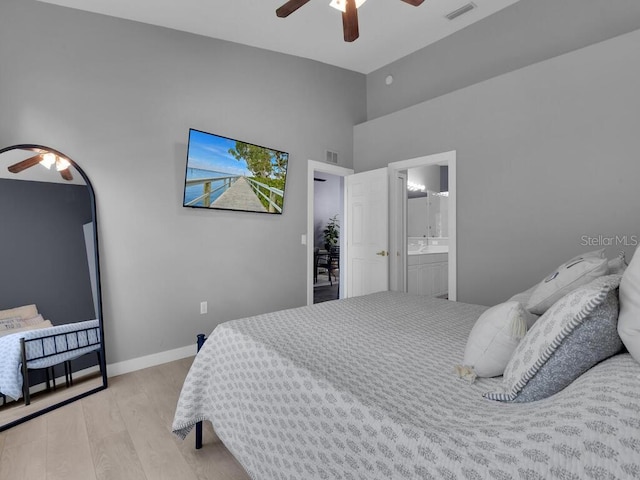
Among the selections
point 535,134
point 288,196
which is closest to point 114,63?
point 288,196

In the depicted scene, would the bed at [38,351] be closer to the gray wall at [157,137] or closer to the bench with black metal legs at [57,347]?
the bench with black metal legs at [57,347]

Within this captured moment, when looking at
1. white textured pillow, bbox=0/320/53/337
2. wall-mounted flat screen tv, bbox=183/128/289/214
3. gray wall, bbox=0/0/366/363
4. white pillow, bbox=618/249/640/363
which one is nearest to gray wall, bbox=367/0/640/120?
gray wall, bbox=0/0/366/363

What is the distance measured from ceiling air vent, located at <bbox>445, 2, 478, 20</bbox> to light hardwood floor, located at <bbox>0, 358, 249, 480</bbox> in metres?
4.31

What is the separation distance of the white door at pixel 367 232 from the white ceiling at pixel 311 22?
1492 mm

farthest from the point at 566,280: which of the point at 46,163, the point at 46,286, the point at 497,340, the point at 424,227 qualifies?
the point at 424,227

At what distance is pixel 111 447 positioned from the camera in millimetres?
1894

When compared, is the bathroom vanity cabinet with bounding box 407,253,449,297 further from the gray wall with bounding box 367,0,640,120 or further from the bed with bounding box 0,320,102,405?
the bed with bounding box 0,320,102,405

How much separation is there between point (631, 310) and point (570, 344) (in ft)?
0.60

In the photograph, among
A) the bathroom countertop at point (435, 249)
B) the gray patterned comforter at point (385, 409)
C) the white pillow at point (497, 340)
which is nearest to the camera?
the gray patterned comforter at point (385, 409)

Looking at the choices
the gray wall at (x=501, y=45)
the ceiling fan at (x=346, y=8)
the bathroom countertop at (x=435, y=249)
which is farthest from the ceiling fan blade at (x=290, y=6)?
the bathroom countertop at (x=435, y=249)

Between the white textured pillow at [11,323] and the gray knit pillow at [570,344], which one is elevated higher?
the gray knit pillow at [570,344]

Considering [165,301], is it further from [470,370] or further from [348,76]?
[348,76]

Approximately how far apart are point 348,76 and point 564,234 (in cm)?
331

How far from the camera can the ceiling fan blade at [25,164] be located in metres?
2.31
